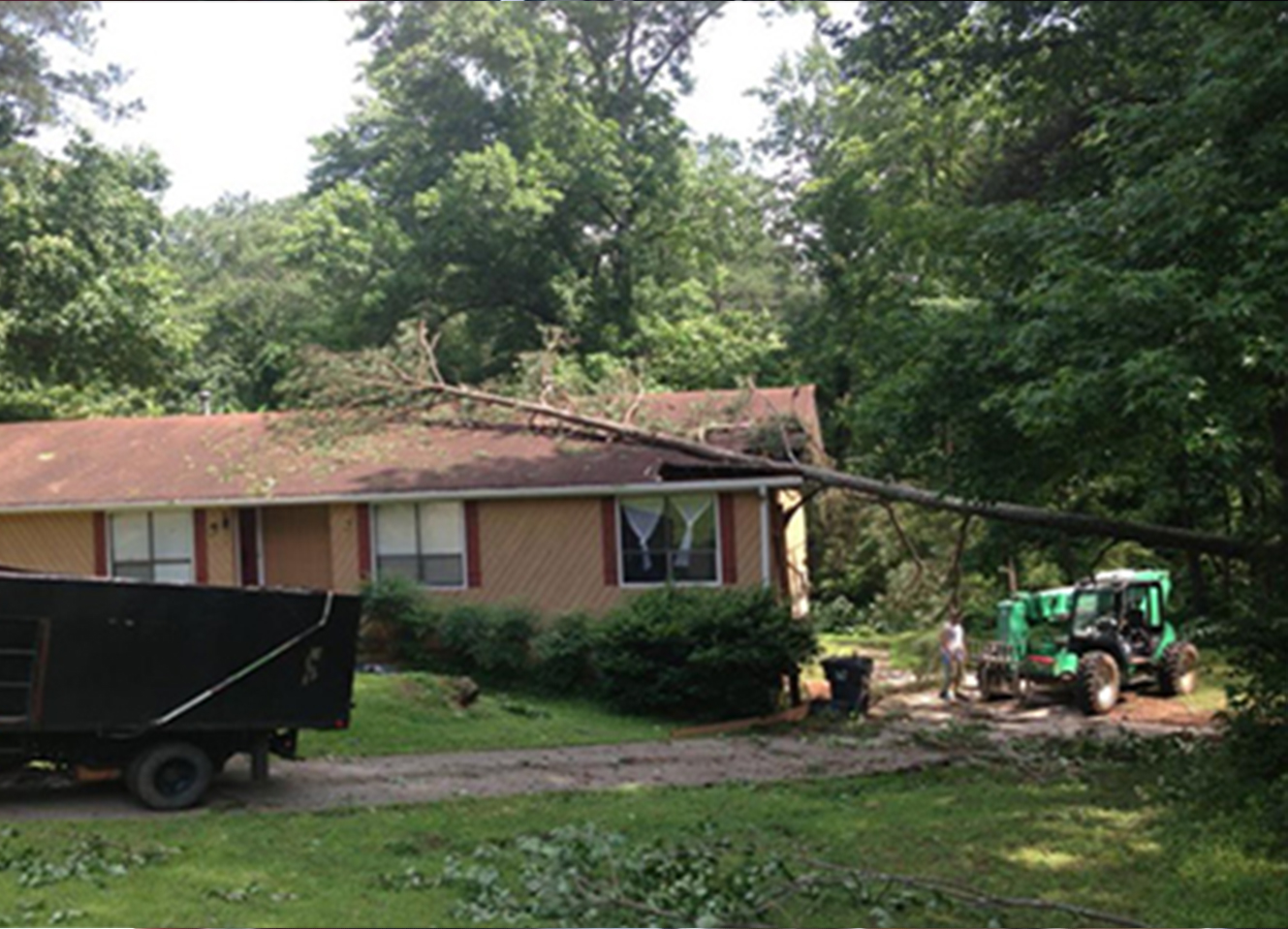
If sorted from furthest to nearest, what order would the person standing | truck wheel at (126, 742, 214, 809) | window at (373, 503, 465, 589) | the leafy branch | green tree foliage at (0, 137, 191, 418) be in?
green tree foliage at (0, 137, 191, 418), window at (373, 503, 465, 589), the person standing, truck wheel at (126, 742, 214, 809), the leafy branch

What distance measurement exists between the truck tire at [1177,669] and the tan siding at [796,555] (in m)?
5.99

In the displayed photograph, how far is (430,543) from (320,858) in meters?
12.7

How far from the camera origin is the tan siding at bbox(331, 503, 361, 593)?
71.6 ft

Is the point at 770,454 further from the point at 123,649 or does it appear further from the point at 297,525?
the point at 123,649

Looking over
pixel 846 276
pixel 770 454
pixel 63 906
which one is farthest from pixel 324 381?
pixel 846 276

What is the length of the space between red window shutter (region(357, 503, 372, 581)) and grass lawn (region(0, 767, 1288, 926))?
34.1 ft

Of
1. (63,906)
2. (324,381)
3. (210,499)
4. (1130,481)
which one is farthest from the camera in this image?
(210,499)

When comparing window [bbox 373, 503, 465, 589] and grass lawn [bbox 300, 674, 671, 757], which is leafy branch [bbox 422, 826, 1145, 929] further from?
window [bbox 373, 503, 465, 589]

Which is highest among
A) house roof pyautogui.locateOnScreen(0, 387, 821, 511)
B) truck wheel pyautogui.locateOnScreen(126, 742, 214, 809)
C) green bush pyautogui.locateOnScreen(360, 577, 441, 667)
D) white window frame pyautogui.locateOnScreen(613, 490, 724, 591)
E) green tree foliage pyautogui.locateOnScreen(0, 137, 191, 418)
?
green tree foliage pyautogui.locateOnScreen(0, 137, 191, 418)

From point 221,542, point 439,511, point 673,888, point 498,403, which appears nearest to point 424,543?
point 439,511

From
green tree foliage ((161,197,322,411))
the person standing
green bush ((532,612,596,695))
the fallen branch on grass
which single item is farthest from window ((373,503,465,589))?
the fallen branch on grass

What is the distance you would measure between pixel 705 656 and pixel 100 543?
37.6ft

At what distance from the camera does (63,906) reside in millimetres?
7512

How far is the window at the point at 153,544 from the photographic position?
22.4 metres
